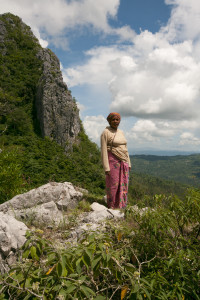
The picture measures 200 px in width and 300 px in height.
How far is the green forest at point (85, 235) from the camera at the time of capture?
1666mm

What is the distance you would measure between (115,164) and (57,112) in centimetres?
2096

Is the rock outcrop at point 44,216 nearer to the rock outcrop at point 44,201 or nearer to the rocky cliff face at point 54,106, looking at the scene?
the rock outcrop at point 44,201

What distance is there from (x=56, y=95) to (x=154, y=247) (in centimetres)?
2535

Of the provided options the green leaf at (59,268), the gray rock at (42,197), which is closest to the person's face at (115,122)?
the gray rock at (42,197)

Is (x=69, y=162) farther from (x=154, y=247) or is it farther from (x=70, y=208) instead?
(x=154, y=247)

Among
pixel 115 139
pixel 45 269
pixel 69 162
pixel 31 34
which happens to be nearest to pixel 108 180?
pixel 115 139

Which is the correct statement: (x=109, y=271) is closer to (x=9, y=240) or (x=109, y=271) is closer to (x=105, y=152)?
(x=9, y=240)

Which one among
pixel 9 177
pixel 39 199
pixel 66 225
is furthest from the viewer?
pixel 9 177

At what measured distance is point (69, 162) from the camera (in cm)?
2138

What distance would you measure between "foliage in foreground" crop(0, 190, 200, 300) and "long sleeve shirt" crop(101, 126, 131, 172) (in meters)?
2.71

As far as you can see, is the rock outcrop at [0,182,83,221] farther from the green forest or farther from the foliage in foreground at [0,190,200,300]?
the foliage in foreground at [0,190,200,300]

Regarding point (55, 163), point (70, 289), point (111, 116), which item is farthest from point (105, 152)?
point (55, 163)

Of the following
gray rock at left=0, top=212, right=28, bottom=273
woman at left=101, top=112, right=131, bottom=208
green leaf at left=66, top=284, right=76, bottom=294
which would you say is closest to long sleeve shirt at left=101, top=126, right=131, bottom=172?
woman at left=101, top=112, right=131, bottom=208

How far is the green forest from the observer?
1666mm
